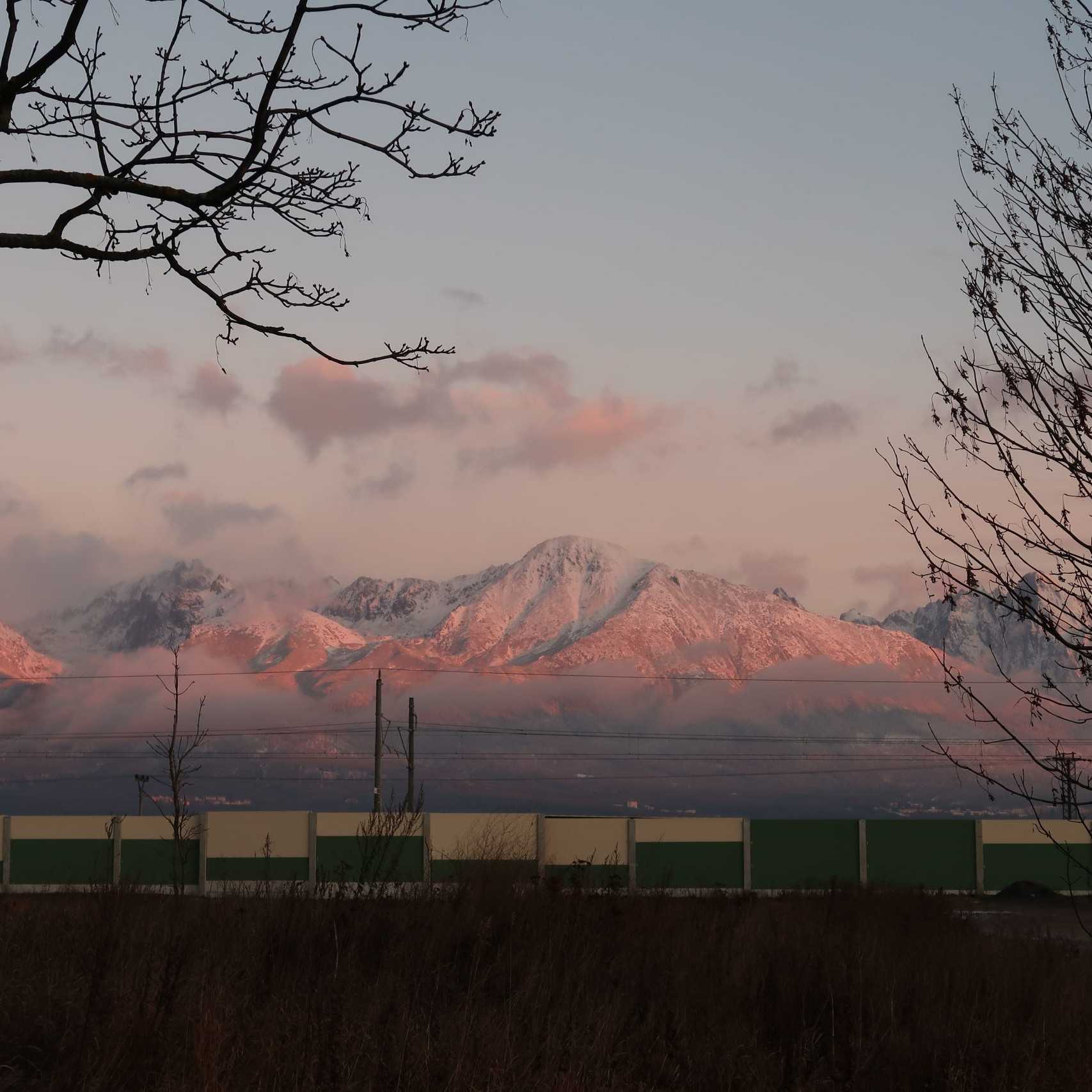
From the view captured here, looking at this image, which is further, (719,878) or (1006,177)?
(719,878)

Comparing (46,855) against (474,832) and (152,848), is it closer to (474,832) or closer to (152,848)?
(152,848)

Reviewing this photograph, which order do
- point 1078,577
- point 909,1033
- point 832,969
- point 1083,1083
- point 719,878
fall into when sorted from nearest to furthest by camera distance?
point 1078,577, point 1083,1083, point 909,1033, point 832,969, point 719,878

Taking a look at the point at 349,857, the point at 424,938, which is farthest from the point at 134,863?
the point at 424,938

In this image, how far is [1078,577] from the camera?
19.8 feet

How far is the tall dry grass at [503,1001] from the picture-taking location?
6320 millimetres

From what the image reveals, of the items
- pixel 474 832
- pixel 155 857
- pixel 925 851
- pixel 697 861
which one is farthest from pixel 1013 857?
pixel 155 857

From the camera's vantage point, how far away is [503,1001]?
877cm

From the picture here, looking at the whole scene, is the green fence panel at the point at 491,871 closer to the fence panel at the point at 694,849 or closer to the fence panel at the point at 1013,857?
the fence panel at the point at 694,849

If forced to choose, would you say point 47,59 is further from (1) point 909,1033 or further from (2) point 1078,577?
(1) point 909,1033

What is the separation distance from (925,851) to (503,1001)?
25451 mm

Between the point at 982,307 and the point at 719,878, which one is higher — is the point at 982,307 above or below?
above

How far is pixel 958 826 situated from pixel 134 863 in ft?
64.6

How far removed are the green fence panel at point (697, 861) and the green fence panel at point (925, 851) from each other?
11.0 feet

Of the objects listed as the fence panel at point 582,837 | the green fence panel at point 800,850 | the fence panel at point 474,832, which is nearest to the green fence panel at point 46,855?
the fence panel at point 474,832
